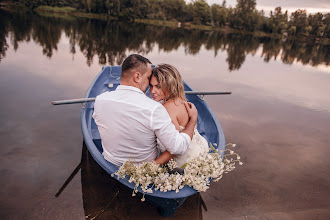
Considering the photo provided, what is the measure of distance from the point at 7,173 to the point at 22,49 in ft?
36.1

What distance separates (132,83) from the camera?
2.10 m

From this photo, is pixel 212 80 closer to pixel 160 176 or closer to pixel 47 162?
pixel 47 162

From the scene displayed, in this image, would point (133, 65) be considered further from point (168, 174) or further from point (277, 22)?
point (277, 22)

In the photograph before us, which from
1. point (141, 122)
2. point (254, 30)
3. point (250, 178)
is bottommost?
point (250, 178)

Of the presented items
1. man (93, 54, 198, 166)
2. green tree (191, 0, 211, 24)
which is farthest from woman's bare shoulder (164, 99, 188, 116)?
green tree (191, 0, 211, 24)

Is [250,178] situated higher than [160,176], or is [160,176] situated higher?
[160,176]

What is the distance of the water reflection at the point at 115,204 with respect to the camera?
3010mm

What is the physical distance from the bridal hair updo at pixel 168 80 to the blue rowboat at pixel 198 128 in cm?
85

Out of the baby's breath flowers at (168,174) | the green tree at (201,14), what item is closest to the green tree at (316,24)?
the green tree at (201,14)

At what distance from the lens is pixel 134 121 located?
1881 millimetres

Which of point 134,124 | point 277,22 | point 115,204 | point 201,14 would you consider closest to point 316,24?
point 277,22

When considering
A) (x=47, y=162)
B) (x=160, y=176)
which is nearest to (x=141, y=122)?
(x=160, y=176)

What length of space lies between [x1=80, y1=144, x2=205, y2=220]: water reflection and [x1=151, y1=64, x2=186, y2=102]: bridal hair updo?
58.6 inches

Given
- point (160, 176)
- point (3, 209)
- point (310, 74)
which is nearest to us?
point (160, 176)
